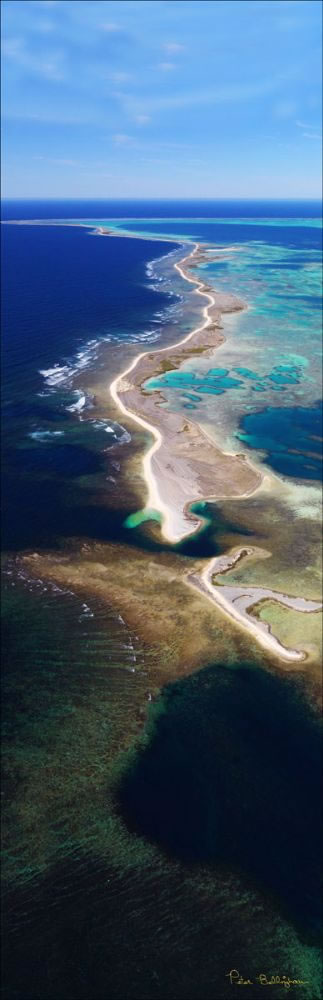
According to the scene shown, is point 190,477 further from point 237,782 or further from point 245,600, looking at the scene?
point 237,782

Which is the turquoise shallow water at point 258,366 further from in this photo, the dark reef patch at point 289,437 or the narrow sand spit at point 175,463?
the narrow sand spit at point 175,463

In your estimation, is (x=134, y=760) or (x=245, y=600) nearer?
(x=134, y=760)

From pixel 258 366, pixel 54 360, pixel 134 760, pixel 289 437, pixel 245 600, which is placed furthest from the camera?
pixel 54 360

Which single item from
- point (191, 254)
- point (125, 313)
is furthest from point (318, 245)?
point (125, 313)

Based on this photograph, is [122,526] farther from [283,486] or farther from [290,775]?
[290,775]

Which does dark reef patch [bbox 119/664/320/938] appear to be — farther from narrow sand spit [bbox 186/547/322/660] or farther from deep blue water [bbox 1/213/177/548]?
deep blue water [bbox 1/213/177/548]
